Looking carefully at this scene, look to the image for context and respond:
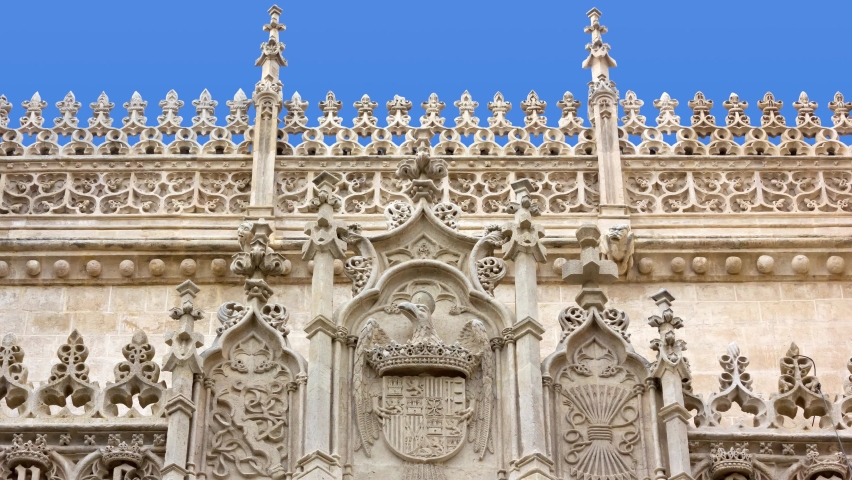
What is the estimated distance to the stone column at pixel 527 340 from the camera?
37.6ft

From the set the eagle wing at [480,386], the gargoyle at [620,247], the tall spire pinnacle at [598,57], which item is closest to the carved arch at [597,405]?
the eagle wing at [480,386]

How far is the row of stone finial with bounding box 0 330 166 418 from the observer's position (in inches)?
479

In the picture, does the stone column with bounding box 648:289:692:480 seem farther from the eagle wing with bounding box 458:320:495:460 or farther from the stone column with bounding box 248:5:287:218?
the stone column with bounding box 248:5:287:218

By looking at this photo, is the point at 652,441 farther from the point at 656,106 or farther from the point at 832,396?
the point at 656,106

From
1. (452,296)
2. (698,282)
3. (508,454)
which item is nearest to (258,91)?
(698,282)

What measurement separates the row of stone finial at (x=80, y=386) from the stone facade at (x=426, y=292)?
0.06 ft

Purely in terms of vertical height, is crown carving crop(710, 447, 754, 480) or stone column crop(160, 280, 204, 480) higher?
stone column crop(160, 280, 204, 480)

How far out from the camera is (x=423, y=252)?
41.9ft

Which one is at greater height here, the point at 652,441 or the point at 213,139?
the point at 213,139

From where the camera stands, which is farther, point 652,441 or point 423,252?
point 423,252

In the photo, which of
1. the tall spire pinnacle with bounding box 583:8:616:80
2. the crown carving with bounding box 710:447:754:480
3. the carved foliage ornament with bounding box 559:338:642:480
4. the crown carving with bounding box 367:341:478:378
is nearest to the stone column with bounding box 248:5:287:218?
the tall spire pinnacle with bounding box 583:8:616:80

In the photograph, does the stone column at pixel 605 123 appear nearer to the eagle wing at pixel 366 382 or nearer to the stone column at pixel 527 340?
the stone column at pixel 527 340

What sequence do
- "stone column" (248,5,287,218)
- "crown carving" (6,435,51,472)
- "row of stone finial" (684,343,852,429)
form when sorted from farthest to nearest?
"stone column" (248,5,287,218)
"row of stone finial" (684,343,852,429)
"crown carving" (6,435,51,472)

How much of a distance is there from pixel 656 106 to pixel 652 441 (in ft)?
22.3
